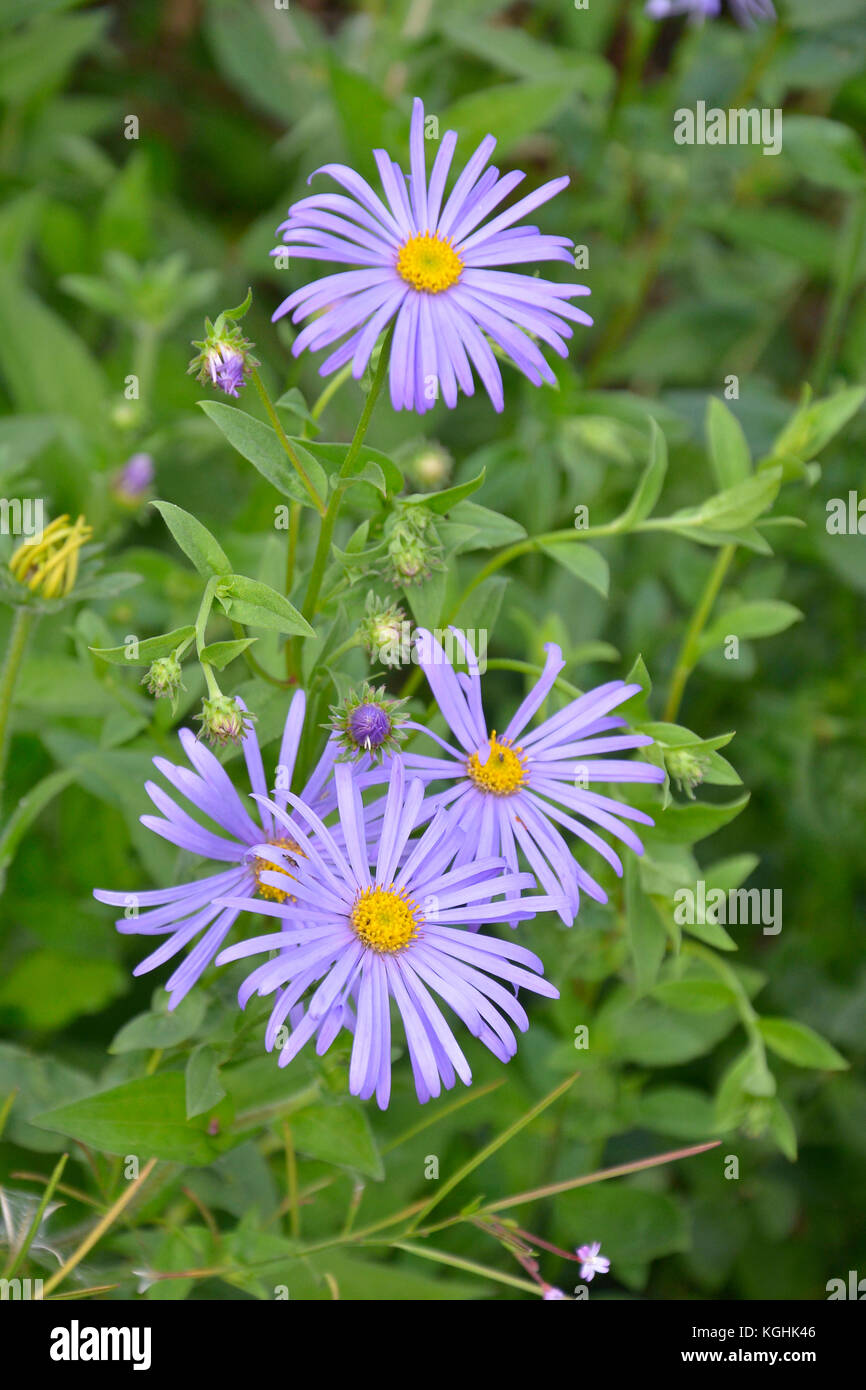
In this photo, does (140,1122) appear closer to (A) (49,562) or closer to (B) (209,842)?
(B) (209,842)

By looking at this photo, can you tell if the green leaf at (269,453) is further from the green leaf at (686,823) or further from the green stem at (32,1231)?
the green stem at (32,1231)

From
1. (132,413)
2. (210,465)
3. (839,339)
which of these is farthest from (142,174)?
(839,339)

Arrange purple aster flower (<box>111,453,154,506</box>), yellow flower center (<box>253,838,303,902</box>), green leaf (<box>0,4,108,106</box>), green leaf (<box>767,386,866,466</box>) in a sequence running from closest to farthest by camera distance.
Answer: yellow flower center (<box>253,838,303,902</box>), green leaf (<box>767,386,866,466</box>), purple aster flower (<box>111,453,154,506</box>), green leaf (<box>0,4,108,106</box>)

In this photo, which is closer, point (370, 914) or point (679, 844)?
point (370, 914)

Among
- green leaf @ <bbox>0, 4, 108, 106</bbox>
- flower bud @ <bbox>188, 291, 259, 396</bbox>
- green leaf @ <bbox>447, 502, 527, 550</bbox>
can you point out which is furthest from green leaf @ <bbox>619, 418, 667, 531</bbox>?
green leaf @ <bbox>0, 4, 108, 106</bbox>

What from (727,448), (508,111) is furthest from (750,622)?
(508,111)

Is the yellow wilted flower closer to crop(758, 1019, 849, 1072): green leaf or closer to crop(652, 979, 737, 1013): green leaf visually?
crop(652, 979, 737, 1013): green leaf
